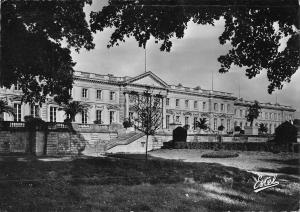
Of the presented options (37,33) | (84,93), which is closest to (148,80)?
(84,93)

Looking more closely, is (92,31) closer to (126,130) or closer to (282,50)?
(282,50)

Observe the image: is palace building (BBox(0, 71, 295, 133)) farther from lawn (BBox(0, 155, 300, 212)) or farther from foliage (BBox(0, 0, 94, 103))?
lawn (BBox(0, 155, 300, 212))

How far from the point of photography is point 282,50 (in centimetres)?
1266

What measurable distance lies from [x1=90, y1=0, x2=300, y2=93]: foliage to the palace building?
28913 millimetres

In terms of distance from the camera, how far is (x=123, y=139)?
37281mm

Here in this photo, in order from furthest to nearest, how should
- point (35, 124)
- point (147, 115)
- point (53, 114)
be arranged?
point (53, 114) → point (35, 124) → point (147, 115)

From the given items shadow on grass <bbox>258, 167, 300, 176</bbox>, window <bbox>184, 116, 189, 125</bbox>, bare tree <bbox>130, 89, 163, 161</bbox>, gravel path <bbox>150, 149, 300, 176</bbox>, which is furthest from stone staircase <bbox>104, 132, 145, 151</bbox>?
window <bbox>184, 116, 189, 125</bbox>

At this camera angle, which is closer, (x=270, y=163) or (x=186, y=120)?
(x=270, y=163)

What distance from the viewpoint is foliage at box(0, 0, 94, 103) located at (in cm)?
1138

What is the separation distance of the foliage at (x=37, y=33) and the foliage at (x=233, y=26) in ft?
3.02

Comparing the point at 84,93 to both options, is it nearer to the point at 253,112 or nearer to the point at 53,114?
the point at 53,114

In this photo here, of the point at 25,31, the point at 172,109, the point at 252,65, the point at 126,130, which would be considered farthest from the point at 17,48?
the point at 172,109

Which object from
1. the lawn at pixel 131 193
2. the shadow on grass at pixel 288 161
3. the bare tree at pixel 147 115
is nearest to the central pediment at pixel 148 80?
the bare tree at pixel 147 115

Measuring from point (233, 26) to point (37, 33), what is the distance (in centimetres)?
688
